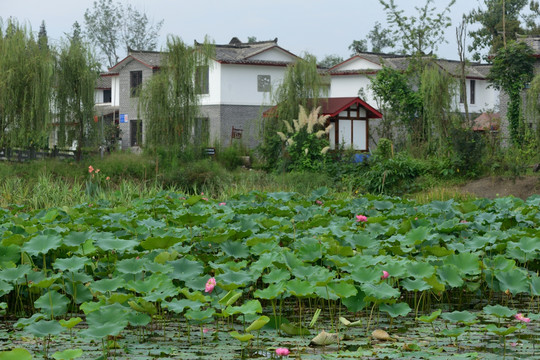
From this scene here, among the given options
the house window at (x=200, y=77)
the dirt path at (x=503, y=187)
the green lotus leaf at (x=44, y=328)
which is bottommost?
the dirt path at (x=503, y=187)

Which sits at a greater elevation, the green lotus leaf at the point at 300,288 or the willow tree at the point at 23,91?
the willow tree at the point at 23,91

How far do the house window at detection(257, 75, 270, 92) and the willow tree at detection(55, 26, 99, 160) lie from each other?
14.6 m

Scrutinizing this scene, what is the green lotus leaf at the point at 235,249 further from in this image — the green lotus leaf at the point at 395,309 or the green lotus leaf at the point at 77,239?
the green lotus leaf at the point at 395,309

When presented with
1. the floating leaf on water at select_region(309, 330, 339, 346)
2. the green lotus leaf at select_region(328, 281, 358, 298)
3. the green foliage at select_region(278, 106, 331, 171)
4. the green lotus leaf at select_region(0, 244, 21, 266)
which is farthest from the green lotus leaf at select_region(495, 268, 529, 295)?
the green foliage at select_region(278, 106, 331, 171)

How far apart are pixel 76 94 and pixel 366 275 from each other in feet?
66.7

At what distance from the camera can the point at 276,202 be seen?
923 centimetres

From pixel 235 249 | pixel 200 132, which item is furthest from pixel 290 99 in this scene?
pixel 235 249

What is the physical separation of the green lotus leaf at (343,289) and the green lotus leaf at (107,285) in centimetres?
129

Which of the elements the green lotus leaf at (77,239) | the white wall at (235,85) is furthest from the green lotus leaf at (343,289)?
the white wall at (235,85)

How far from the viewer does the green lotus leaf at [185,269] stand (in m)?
4.65

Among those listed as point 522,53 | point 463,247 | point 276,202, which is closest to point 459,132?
point 522,53

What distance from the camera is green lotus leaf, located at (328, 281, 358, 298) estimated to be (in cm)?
417

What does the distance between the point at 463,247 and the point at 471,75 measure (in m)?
39.7

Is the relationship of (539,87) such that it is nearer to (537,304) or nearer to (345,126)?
(345,126)
